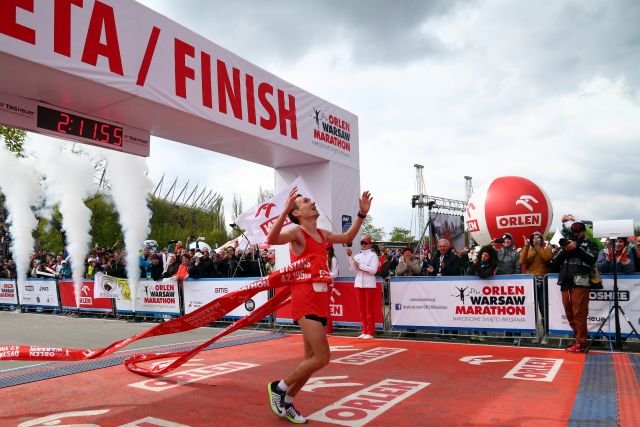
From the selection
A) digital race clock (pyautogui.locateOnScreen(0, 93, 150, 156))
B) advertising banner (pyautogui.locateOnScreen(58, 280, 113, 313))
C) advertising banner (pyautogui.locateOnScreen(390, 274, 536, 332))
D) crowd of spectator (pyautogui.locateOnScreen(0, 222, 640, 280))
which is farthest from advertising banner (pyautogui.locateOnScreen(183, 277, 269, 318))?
digital race clock (pyautogui.locateOnScreen(0, 93, 150, 156))

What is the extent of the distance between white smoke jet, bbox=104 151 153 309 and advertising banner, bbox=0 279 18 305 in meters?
5.16

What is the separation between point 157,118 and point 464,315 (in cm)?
648

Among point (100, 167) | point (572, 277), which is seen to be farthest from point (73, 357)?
point (100, 167)

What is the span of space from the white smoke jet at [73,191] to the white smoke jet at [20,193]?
2802mm

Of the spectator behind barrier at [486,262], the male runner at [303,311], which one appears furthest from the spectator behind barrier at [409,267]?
the male runner at [303,311]

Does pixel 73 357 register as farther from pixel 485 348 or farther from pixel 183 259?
pixel 183 259

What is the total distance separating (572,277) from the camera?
747cm

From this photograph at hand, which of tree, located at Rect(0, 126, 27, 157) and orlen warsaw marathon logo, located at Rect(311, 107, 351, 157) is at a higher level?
tree, located at Rect(0, 126, 27, 157)

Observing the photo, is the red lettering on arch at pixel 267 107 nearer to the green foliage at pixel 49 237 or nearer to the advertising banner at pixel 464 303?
the advertising banner at pixel 464 303

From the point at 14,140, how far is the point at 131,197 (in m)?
12.4

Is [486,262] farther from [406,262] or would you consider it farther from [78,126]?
[78,126]

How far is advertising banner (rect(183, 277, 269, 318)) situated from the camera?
37.5 feet

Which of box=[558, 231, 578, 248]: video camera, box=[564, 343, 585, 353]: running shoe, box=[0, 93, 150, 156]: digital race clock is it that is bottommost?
box=[564, 343, 585, 353]: running shoe

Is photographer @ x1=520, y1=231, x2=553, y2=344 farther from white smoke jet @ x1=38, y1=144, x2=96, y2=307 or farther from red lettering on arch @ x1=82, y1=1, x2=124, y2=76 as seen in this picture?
white smoke jet @ x1=38, y1=144, x2=96, y2=307
